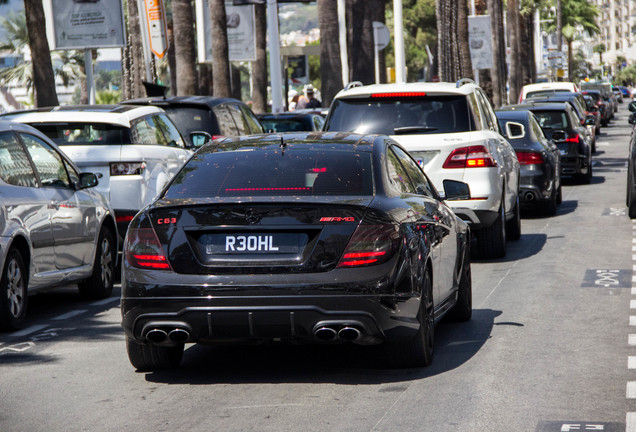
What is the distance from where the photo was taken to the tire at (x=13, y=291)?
9281 millimetres

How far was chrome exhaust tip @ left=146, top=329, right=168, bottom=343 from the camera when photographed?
275 inches

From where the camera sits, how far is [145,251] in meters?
7.06

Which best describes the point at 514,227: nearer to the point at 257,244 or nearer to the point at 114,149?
the point at 114,149

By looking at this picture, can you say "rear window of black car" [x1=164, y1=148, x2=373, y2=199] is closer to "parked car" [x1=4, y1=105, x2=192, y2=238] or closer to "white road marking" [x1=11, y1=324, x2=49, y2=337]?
"white road marking" [x1=11, y1=324, x2=49, y2=337]

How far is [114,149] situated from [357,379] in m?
6.17

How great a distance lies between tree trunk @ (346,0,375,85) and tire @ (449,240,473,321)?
66.1 feet

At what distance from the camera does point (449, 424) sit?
610 centimetres

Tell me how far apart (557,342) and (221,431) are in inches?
124

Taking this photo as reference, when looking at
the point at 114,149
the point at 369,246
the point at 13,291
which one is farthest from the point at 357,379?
the point at 114,149

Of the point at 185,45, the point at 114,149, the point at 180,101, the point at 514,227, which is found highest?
the point at 185,45

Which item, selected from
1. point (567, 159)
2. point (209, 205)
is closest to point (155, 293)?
point (209, 205)

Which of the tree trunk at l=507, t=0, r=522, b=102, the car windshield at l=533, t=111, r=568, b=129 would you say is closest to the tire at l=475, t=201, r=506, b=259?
the car windshield at l=533, t=111, r=568, b=129

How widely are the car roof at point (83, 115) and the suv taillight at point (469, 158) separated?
3384 millimetres

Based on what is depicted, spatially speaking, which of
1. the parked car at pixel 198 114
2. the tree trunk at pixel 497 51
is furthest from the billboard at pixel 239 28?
the tree trunk at pixel 497 51
